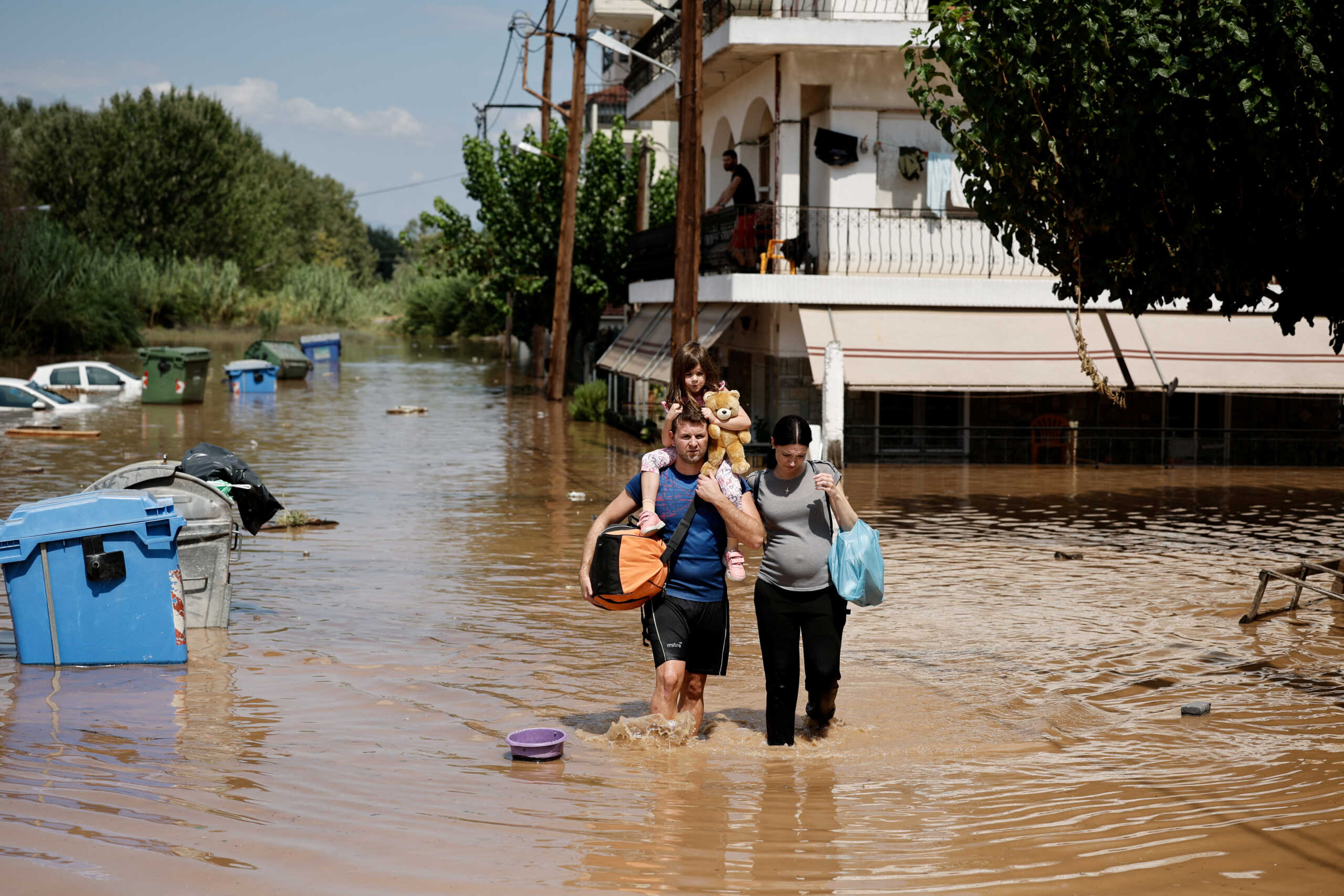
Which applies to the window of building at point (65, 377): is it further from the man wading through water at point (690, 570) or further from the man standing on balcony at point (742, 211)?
the man wading through water at point (690, 570)

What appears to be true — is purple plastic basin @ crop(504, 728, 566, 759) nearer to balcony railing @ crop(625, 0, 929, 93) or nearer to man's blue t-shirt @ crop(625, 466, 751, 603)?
man's blue t-shirt @ crop(625, 466, 751, 603)

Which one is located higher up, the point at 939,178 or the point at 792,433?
the point at 939,178

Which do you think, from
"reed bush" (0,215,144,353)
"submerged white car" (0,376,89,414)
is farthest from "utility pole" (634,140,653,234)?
"reed bush" (0,215,144,353)

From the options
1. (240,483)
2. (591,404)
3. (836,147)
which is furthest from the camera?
(591,404)

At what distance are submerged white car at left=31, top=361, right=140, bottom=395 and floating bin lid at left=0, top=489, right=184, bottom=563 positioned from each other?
29.1 meters

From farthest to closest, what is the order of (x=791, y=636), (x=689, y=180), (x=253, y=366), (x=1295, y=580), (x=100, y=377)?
(x=253, y=366), (x=100, y=377), (x=689, y=180), (x=1295, y=580), (x=791, y=636)

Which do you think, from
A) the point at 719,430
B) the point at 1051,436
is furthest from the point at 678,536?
the point at 1051,436

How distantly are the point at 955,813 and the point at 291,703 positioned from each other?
12.4 ft

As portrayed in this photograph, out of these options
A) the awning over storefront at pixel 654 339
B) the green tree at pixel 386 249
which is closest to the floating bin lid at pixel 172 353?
the awning over storefront at pixel 654 339

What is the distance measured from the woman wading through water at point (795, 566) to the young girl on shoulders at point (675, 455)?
17 cm

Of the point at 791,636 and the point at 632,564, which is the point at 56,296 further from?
the point at 791,636

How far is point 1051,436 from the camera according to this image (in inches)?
931

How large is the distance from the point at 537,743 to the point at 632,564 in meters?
0.96

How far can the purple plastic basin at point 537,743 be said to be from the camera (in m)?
6.57
